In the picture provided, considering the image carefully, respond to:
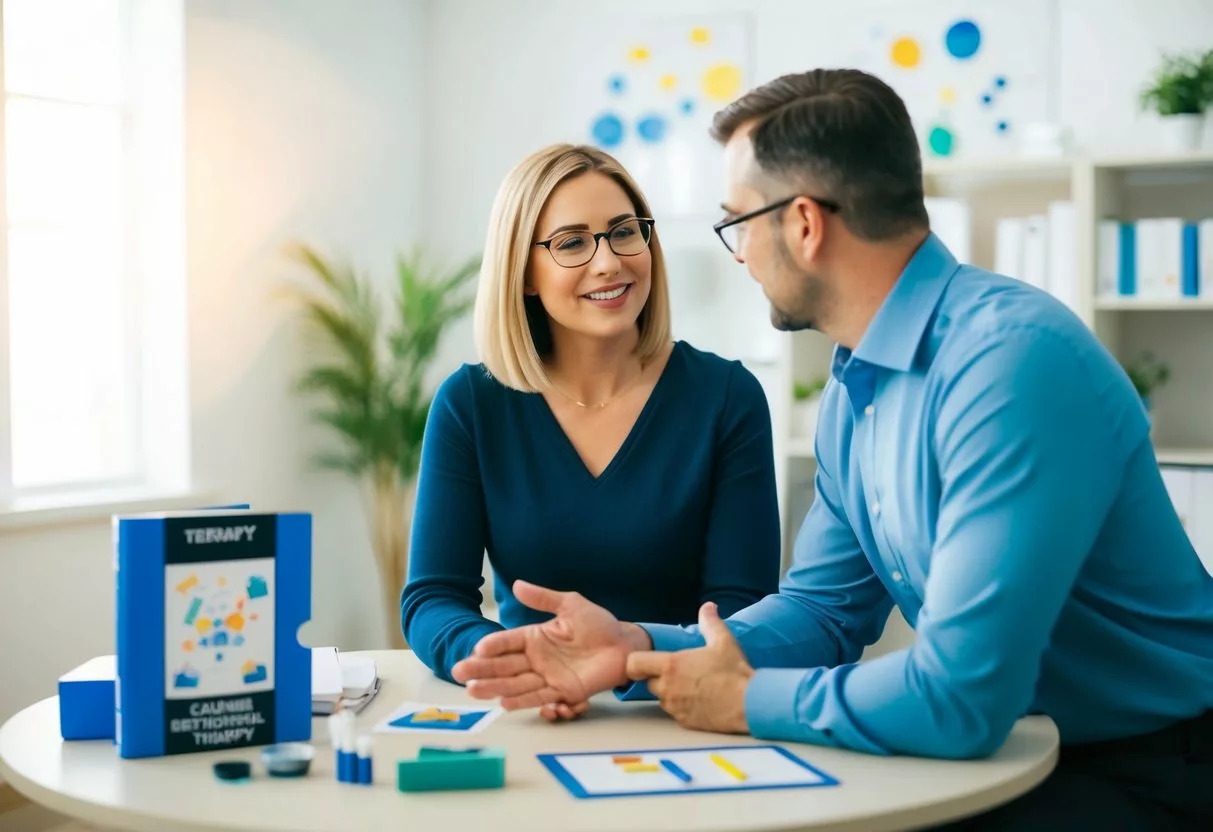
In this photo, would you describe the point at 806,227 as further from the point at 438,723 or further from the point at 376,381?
the point at 376,381

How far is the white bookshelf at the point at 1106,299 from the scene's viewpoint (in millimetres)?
3902

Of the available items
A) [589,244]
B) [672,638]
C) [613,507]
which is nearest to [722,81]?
[589,244]

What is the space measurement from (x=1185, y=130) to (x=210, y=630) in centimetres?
343

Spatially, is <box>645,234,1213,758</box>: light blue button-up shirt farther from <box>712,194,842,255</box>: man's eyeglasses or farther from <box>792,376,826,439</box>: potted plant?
<box>792,376,826,439</box>: potted plant

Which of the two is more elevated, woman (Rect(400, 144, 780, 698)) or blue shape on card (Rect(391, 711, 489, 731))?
woman (Rect(400, 144, 780, 698))

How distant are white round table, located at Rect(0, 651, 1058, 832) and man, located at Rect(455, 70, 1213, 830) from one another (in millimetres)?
46

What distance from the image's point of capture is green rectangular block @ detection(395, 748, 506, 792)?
1.28 meters

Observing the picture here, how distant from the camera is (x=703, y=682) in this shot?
1499 millimetres

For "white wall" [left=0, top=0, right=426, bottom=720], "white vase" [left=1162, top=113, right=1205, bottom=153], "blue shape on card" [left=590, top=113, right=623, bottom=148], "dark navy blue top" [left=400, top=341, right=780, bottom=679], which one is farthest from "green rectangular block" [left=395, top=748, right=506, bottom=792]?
"blue shape on card" [left=590, top=113, right=623, bottom=148]

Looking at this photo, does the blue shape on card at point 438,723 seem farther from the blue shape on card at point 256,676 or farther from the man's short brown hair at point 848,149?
the man's short brown hair at point 848,149

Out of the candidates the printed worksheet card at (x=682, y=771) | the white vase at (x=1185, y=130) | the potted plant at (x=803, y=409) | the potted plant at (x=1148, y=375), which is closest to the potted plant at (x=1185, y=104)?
the white vase at (x=1185, y=130)

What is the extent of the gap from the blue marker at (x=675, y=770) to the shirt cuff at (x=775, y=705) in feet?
0.42

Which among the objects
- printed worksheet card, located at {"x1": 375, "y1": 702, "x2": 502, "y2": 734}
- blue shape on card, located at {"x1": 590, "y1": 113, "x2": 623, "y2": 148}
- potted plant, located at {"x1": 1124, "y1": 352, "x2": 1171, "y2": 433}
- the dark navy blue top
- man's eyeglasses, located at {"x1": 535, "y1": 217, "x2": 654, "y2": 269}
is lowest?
printed worksheet card, located at {"x1": 375, "y1": 702, "x2": 502, "y2": 734}

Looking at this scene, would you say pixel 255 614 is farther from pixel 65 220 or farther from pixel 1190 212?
pixel 1190 212
